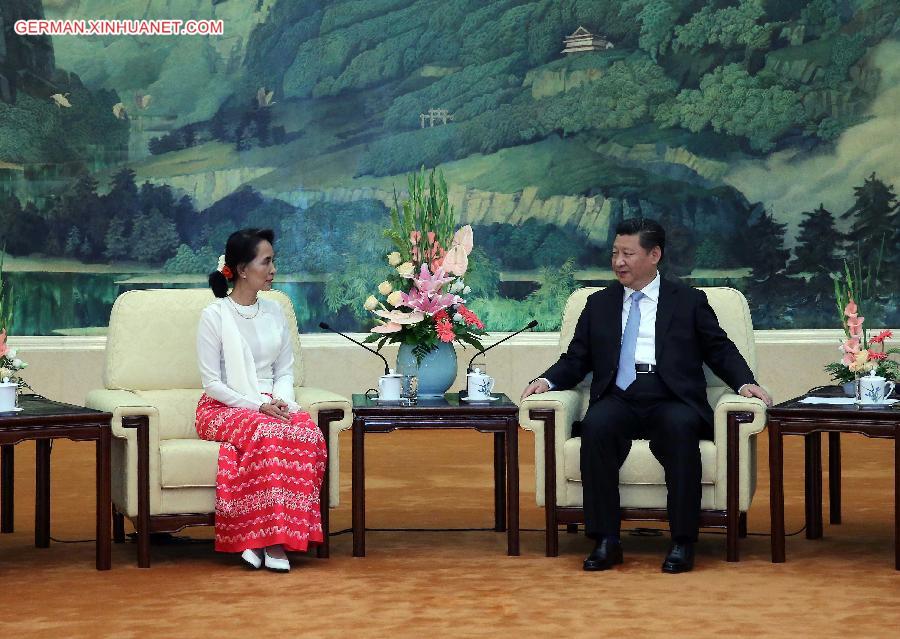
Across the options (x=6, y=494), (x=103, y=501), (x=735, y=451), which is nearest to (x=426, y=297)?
(x=735, y=451)

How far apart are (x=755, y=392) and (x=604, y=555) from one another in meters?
0.74

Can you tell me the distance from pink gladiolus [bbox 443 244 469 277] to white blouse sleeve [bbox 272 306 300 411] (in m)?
0.61

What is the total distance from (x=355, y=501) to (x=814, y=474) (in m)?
1.67

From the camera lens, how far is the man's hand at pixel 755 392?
15.4 feet

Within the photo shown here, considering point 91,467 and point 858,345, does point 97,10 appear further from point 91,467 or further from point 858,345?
point 858,345

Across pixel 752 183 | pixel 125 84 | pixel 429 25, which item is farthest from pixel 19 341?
pixel 752 183

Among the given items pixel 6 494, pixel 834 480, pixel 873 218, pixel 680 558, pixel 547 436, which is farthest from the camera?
pixel 873 218

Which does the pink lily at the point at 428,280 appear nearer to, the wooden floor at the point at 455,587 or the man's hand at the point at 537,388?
the man's hand at the point at 537,388

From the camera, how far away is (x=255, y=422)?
4.69 metres

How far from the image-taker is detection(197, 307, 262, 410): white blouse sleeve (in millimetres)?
4867

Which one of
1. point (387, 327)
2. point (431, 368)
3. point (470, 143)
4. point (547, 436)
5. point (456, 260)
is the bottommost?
point (547, 436)

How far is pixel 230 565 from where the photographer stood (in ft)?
15.3

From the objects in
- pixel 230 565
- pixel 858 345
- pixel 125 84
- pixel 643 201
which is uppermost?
pixel 125 84

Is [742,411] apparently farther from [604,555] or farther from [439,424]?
[439,424]
